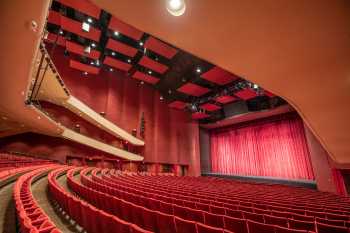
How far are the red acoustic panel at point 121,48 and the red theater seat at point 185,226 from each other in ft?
18.0

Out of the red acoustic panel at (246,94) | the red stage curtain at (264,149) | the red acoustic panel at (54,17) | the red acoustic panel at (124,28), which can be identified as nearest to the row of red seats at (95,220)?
the red acoustic panel at (124,28)

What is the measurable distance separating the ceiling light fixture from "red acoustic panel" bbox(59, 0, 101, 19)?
370 cm

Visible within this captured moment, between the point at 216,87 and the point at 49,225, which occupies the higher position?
the point at 216,87

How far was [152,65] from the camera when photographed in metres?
6.57

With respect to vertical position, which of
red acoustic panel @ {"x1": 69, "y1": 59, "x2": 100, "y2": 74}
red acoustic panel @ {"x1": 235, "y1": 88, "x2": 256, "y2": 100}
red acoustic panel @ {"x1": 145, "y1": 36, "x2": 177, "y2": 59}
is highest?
red acoustic panel @ {"x1": 69, "y1": 59, "x2": 100, "y2": 74}

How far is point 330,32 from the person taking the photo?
5.10 feet

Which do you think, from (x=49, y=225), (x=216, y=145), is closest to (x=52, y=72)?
(x=49, y=225)

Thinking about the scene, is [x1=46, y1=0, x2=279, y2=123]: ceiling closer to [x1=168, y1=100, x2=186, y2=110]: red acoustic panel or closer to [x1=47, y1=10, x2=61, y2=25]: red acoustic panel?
[x1=47, y1=10, x2=61, y2=25]: red acoustic panel

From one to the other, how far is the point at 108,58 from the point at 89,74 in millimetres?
1752

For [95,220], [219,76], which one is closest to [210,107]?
[219,76]

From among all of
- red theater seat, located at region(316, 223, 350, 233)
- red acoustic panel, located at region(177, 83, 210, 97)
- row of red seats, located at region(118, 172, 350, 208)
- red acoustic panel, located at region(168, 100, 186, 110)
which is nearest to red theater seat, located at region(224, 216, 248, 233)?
red theater seat, located at region(316, 223, 350, 233)

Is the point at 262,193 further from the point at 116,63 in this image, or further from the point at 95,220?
the point at 116,63

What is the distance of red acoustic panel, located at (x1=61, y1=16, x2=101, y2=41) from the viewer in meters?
4.80

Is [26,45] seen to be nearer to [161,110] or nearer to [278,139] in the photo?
[161,110]
